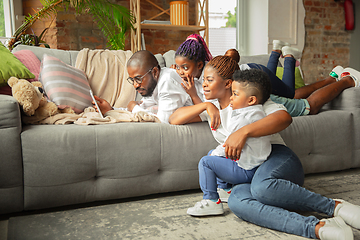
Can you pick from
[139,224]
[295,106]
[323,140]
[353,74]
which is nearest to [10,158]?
→ [139,224]

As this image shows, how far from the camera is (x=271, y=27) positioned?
12.8 ft

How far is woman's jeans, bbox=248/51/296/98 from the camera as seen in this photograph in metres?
1.92

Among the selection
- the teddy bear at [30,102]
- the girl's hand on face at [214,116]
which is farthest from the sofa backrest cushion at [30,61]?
the girl's hand on face at [214,116]

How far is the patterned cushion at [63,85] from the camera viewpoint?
67.2 inches

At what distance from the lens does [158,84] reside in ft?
5.16

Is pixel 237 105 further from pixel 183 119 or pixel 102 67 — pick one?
pixel 102 67

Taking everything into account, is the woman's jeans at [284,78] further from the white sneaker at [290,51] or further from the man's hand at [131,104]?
the man's hand at [131,104]

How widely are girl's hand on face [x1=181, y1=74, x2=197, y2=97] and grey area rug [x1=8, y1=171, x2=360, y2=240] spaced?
0.53m

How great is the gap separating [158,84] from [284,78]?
97 centimetres

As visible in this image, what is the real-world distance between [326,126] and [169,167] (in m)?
1.01

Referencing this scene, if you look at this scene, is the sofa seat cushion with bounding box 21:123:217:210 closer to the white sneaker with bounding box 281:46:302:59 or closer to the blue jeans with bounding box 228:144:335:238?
the blue jeans with bounding box 228:144:335:238

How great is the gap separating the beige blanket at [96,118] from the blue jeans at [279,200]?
63 cm

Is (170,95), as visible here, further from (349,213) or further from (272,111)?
(349,213)

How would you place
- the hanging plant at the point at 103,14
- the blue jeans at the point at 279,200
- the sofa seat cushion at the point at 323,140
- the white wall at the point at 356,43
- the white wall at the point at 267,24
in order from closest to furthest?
the blue jeans at the point at 279,200 → the sofa seat cushion at the point at 323,140 → the hanging plant at the point at 103,14 → the white wall at the point at 267,24 → the white wall at the point at 356,43
